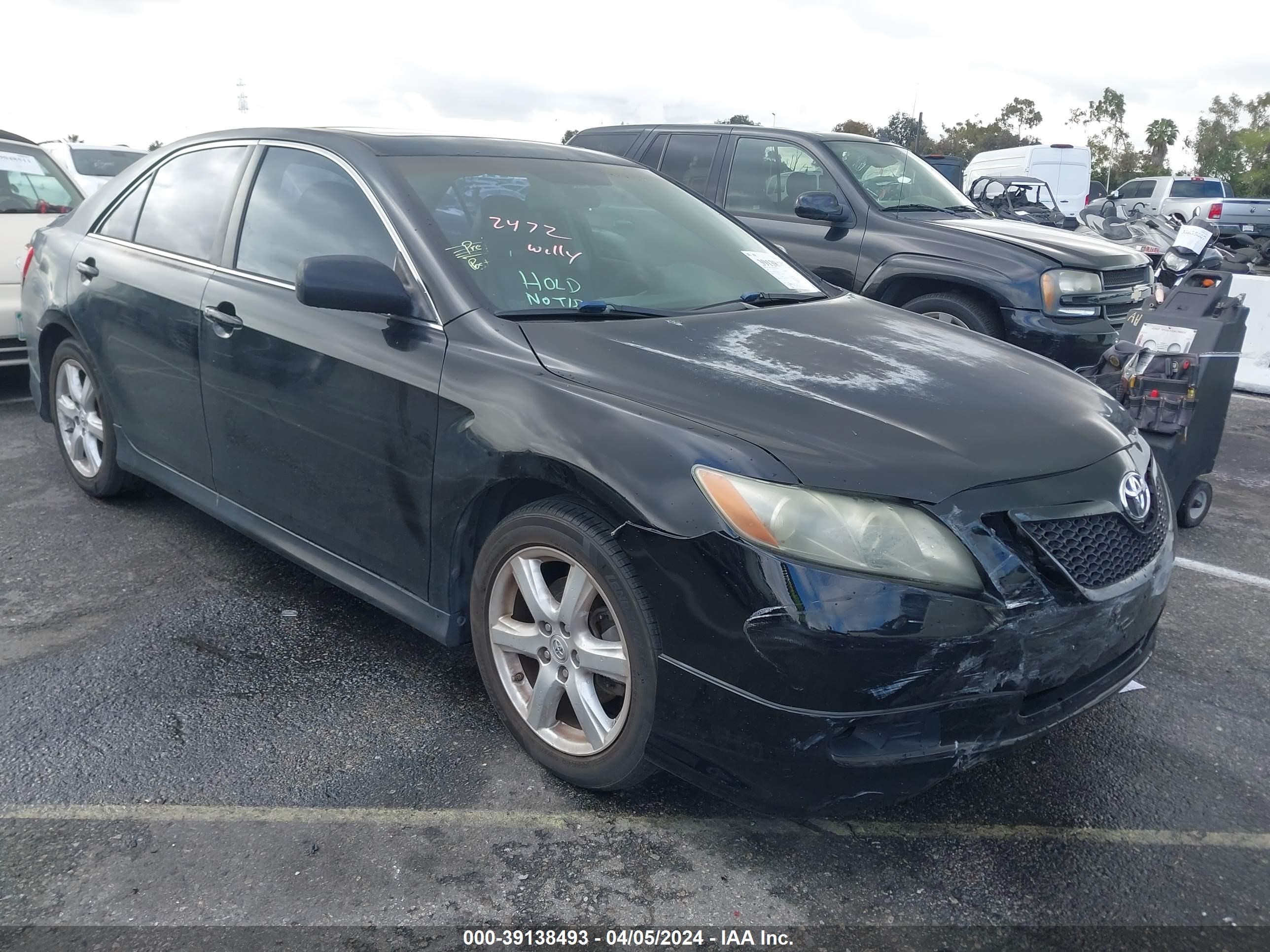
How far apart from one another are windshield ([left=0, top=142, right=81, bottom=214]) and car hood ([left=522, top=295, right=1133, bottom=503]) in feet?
19.8

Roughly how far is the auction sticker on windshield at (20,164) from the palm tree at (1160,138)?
3082 inches

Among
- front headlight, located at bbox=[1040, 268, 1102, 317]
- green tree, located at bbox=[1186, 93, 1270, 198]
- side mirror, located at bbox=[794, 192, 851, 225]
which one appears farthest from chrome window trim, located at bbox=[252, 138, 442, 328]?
green tree, located at bbox=[1186, 93, 1270, 198]

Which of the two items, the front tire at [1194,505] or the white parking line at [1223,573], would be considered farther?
the front tire at [1194,505]

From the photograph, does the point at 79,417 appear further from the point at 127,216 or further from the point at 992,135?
the point at 992,135

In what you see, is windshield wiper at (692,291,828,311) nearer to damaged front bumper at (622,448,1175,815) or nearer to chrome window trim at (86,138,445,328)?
chrome window trim at (86,138,445,328)

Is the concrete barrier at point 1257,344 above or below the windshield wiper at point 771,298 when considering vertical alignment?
below

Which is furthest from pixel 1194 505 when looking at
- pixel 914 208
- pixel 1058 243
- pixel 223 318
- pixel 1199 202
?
pixel 1199 202

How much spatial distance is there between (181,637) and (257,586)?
18.1 inches

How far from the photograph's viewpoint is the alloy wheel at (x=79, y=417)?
4.71 meters

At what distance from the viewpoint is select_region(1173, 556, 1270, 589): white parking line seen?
4516 millimetres

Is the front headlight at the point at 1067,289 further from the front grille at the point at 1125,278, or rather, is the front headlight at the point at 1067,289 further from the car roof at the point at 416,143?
the car roof at the point at 416,143

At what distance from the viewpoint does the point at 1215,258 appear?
5.65 metres

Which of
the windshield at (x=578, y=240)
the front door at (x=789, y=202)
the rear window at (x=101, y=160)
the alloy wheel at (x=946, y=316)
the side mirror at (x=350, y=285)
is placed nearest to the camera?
the side mirror at (x=350, y=285)

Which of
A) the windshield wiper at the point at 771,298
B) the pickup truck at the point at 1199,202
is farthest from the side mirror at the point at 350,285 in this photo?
the pickup truck at the point at 1199,202
